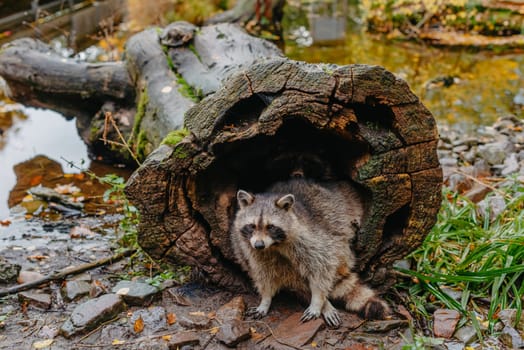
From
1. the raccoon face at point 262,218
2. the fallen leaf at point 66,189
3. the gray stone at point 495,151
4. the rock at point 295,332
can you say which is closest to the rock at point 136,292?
the raccoon face at point 262,218

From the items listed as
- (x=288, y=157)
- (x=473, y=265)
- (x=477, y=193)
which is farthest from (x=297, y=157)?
(x=477, y=193)

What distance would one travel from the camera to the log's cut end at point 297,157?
318 centimetres

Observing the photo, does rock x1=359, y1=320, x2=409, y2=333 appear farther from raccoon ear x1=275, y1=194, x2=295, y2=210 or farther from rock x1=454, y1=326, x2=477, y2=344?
raccoon ear x1=275, y1=194, x2=295, y2=210

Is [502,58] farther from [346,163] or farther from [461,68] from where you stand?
[346,163]

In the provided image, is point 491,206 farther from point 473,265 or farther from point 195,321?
point 195,321

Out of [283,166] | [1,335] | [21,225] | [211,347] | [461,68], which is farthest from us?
[461,68]

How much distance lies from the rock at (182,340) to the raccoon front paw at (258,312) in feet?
1.33

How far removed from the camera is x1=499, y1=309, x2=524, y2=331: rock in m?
3.50

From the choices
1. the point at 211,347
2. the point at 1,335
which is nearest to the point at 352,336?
the point at 211,347

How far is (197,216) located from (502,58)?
9055mm

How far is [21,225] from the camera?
206 inches

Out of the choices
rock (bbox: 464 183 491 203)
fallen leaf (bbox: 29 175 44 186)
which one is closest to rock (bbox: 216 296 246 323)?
rock (bbox: 464 183 491 203)

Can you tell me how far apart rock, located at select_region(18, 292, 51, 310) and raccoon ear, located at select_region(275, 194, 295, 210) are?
164 centimetres

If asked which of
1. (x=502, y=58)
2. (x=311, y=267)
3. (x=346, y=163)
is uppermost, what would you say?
(x=346, y=163)
